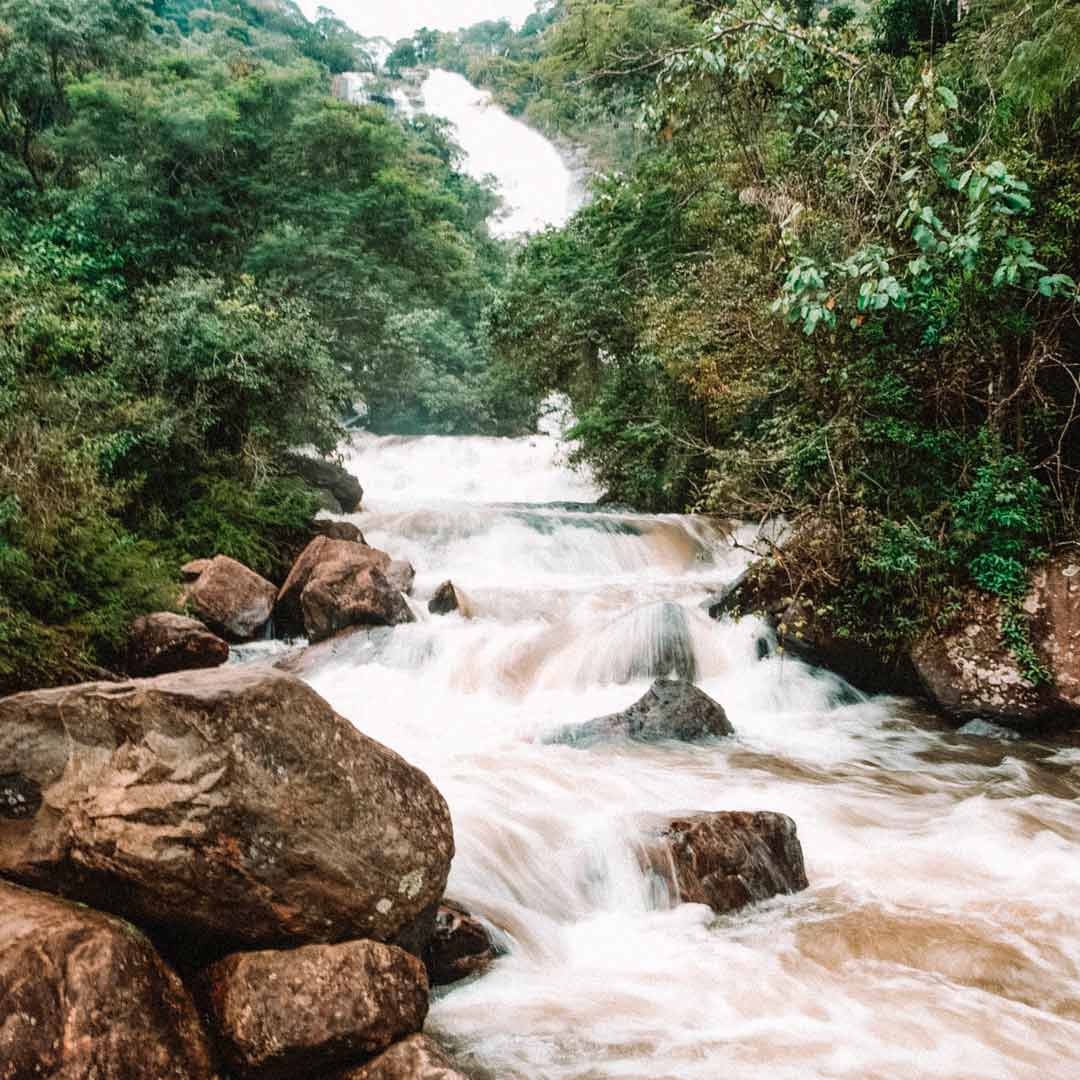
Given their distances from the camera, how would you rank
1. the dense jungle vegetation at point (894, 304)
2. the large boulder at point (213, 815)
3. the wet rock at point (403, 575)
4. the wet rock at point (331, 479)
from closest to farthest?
the large boulder at point (213, 815), the dense jungle vegetation at point (894, 304), the wet rock at point (403, 575), the wet rock at point (331, 479)

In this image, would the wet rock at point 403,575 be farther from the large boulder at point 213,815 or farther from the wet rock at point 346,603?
the large boulder at point 213,815

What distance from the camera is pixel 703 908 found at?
13.6 ft

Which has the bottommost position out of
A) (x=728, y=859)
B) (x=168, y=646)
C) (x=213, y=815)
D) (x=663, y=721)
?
(x=168, y=646)

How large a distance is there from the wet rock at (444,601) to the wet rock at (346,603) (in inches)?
24.2

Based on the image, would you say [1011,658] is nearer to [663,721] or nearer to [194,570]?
[663,721]

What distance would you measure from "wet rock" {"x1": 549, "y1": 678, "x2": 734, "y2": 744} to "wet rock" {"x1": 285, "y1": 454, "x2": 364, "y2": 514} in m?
9.88

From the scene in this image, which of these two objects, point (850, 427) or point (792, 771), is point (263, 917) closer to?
point (792, 771)

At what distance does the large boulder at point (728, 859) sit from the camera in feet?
13.8

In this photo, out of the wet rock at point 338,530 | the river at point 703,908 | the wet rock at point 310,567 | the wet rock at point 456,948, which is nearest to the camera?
the river at point 703,908

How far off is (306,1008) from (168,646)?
613cm

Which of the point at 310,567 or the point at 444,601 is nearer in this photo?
the point at 310,567

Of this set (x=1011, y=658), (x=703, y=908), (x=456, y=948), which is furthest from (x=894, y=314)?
(x=456, y=948)

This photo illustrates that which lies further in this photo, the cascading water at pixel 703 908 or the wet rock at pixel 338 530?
the wet rock at pixel 338 530

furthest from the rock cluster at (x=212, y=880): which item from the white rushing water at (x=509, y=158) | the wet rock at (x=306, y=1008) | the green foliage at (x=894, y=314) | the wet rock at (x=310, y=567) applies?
the white rushing water at (x=509, y=158)
